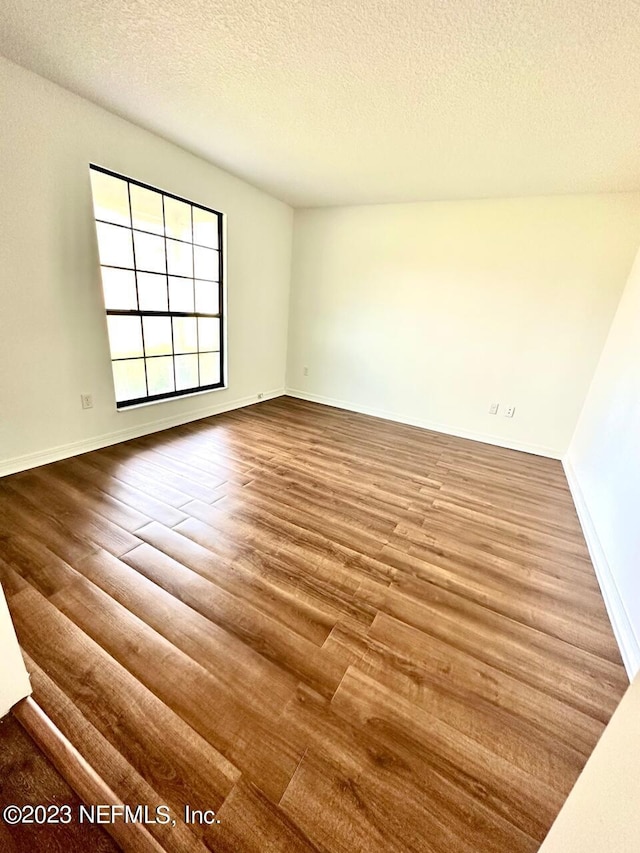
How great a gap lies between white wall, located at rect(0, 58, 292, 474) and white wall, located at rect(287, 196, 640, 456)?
5.63 feet

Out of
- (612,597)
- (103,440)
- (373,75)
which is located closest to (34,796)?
(612,597)

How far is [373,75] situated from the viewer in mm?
1743

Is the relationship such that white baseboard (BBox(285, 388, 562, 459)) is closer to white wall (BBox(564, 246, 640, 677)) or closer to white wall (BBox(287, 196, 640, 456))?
white wall (BBox(287, 196, 640, 456))

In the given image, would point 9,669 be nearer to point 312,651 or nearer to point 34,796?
point 34,796

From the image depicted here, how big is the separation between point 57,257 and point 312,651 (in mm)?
2895

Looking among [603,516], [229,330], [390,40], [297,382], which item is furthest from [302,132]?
[603,516]

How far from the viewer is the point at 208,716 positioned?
3.50 feet

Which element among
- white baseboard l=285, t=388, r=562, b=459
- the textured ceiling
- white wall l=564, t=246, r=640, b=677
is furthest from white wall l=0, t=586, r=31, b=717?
white baseboard l=285, t=388, r=562, b=459

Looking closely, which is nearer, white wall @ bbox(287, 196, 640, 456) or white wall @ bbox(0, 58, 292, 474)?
white wall @ bbox(0, 58, 292, 474)

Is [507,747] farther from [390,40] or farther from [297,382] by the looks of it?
[297,382]

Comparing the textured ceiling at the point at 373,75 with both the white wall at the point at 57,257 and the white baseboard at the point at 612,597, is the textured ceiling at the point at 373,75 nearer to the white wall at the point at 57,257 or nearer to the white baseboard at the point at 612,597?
the white wall at the point at 57,257

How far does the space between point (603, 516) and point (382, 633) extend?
5.54 ft

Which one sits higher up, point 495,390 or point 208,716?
point 495,390

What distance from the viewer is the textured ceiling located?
4.62 ft
